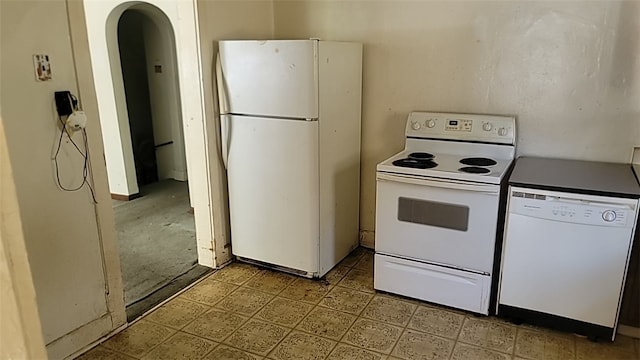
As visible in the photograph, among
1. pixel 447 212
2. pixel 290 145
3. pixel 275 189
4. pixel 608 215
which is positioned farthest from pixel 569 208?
pixel 275 189

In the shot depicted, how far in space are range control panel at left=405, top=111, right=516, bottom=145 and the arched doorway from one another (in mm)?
1793

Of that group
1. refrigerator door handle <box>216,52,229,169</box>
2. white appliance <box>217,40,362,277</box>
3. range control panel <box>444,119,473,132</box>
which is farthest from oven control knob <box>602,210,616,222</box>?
refrigerator door handle <box>216,52,229,169</box>

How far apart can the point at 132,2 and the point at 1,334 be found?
4.01m

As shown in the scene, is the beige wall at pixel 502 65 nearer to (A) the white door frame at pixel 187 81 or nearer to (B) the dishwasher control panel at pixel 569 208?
(B) the dishwasher control panel at pixel 569 208

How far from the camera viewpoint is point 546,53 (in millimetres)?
2744

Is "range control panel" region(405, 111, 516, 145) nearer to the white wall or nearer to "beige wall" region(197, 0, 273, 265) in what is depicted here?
"beige wall" region(197, 0, 273, 265)

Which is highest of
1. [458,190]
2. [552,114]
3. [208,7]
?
[208,7]

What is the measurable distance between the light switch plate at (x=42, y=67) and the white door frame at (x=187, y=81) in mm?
1007

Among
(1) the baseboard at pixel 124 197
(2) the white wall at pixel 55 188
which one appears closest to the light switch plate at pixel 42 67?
(2) the white wall at pixel 55 188

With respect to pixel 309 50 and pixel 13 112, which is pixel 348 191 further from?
pixel 13 112

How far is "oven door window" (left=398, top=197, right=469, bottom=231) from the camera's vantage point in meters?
2.58

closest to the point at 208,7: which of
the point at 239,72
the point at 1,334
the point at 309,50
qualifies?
the point at 239,72

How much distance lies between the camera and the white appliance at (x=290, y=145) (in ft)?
9.21

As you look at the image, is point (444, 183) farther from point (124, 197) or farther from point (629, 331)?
point (124, 197)
